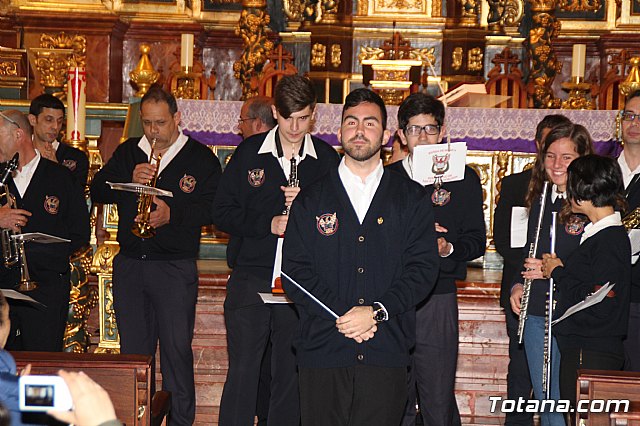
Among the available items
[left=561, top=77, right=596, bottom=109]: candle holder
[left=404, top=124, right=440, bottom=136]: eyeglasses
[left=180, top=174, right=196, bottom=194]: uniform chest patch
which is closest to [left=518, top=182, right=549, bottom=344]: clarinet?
[left=404, top=124, right=440, bottom=136]: eyeglasses

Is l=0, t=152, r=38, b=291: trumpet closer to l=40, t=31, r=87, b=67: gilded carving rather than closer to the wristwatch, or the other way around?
the wristwatch

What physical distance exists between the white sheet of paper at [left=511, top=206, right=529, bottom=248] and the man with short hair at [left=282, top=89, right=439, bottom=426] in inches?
55.5

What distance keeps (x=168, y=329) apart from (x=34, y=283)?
846 millimetres

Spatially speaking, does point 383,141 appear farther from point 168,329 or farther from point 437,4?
point 437,4

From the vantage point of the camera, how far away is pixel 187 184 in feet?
21.6

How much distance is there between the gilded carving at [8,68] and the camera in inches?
442

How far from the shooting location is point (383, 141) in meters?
4.94

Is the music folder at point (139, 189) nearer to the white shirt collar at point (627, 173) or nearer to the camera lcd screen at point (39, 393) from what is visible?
the white shirt collar at point (627, 173)

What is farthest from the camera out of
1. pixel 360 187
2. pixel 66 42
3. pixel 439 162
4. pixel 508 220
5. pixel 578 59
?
pixel 66 42

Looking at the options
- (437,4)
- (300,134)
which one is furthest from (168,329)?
(437,4)

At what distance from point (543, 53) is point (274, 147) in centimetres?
646

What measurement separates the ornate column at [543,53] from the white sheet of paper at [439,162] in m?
6.13

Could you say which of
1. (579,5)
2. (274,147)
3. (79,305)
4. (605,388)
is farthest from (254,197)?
(579,5)

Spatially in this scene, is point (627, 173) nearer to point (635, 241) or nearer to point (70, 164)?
point (635, 241)
